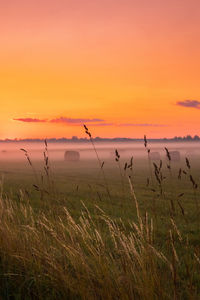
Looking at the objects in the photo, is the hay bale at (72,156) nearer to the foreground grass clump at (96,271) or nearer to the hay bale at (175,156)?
the hay bale at (175,156)

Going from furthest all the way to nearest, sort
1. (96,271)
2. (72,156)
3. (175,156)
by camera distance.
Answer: (72,156) → (175,156) → (96,271)

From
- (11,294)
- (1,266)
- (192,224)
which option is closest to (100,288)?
(11,294)

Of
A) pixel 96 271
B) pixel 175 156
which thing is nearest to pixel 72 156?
pixel 175 156

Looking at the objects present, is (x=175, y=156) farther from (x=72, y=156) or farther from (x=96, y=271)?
(x=96, y=271)

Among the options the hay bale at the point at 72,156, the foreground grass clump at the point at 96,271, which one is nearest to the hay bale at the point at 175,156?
the hay bale at the point at 72,156

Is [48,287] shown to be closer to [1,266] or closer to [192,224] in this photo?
[1,266]

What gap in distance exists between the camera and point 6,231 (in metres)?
4.89

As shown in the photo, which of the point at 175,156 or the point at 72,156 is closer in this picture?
the point at 175,156

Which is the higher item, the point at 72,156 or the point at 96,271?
the point at 96,271

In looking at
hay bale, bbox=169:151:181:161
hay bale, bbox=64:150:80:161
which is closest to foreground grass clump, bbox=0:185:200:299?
hay bale, bbox=169:151:181:161

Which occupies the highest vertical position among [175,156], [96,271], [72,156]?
[96,271]

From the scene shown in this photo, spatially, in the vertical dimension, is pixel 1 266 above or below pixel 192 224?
above

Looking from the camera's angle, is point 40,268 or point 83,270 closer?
point 83,270

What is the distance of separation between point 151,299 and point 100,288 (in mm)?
654
